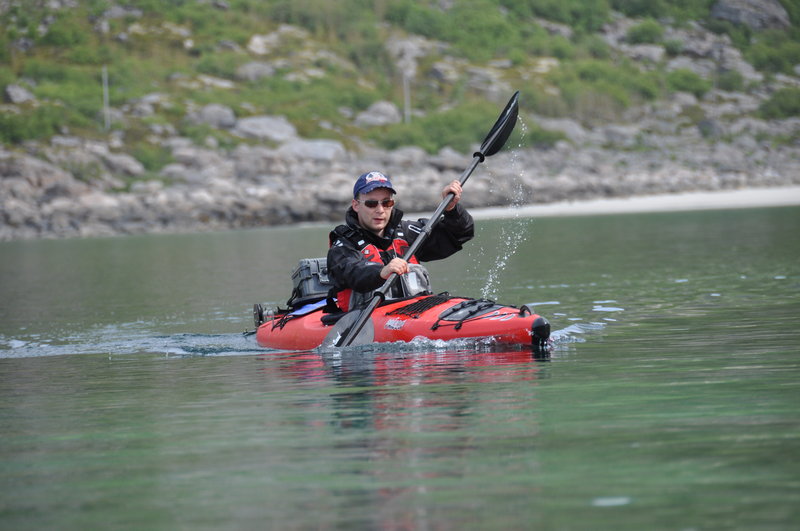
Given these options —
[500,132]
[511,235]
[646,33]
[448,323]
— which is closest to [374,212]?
[448,323]

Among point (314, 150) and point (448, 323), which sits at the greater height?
point (314, 150)

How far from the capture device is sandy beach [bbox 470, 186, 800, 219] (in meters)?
47.8

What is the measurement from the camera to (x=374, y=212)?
10273mm

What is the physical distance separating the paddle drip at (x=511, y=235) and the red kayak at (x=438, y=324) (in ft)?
5.95

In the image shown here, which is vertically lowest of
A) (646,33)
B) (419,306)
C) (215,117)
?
(419,306)

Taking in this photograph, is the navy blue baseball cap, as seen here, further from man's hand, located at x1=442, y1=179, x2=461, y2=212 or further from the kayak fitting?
the kayak fitting

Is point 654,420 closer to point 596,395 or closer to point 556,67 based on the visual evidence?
point 596,395

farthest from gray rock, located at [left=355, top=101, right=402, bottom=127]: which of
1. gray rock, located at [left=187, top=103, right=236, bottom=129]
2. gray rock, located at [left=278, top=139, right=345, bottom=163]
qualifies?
gray rock, located at [left=187, top=103, right=236, bottom=129]

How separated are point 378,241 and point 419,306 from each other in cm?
71

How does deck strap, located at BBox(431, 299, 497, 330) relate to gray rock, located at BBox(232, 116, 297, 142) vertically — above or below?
below

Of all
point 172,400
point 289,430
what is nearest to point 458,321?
point 172,400

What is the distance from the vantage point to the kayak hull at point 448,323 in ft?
32.2

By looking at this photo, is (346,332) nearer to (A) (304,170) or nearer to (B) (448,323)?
(B) (448,323)

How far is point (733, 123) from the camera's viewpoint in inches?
2689
